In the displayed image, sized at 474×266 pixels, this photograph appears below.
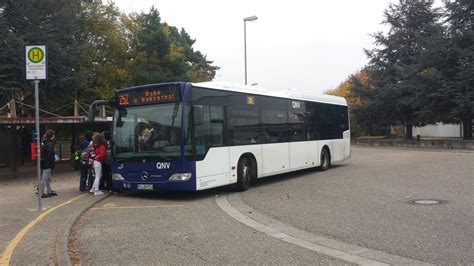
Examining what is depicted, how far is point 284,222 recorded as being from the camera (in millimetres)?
9109

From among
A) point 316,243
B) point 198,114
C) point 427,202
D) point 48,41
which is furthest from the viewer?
point 48,41

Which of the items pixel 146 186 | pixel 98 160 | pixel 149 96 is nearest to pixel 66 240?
pixel 146 186

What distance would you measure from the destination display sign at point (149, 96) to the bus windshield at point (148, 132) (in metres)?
0.13

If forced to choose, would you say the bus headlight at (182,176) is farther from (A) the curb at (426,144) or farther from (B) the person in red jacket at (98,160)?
(A) the curb at (426,144)

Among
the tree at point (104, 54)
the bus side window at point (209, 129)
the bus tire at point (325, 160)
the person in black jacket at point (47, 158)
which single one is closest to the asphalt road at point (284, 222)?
the bus side window at point (209, 129)

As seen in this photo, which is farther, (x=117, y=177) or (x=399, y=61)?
(x=399, y=61)

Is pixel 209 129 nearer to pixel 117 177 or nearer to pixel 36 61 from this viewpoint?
pixel 117 177

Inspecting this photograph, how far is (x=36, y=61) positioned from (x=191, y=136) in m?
3.84

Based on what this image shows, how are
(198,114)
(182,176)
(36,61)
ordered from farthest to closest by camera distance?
(198,114), (182,176), (36,61)

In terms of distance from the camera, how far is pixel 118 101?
13070mm

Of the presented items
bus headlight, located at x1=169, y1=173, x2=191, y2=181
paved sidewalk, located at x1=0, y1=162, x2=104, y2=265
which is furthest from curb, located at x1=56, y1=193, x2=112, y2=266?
bus headlight, located at x1=169, y1=173, x2=191, y2=181

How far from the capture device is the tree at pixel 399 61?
137 ft

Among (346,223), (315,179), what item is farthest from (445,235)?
(315,179)

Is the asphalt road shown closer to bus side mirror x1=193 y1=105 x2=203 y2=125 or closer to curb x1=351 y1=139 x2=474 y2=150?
bus side mirror x1=193 y1=105 x2=203 y2=125
